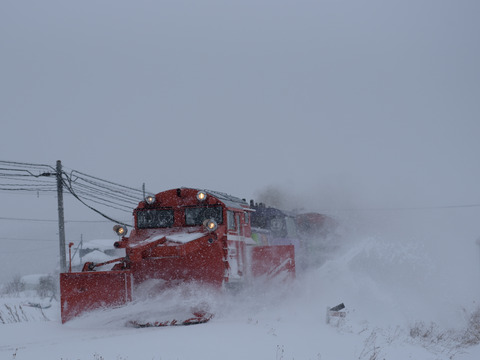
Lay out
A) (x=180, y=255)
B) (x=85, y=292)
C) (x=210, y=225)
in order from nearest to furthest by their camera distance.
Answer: (x=85, y=292) < (x=180, y=255) < (x=210, y=225)

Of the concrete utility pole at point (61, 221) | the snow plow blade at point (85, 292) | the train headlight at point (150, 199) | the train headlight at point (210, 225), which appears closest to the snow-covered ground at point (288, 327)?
the snow plow blade at point (85, 292)

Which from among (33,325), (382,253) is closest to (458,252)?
(382,253)

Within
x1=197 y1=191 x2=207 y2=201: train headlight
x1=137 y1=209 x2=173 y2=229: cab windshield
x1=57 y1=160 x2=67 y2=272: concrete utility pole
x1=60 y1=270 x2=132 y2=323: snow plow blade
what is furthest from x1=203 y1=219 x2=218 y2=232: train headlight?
x1=57 y1=160 x2=67 y2=272: concrete utility pole

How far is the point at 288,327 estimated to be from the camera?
39.1ft

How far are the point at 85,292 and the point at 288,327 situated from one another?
4.53 metres

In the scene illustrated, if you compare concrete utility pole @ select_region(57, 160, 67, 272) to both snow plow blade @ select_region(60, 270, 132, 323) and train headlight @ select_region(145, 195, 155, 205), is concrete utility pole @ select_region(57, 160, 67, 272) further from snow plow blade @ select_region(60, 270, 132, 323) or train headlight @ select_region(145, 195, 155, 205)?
snow plow blade @ select_region(60, 270, 132, 323)

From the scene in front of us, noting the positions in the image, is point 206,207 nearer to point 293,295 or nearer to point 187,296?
point 187,296

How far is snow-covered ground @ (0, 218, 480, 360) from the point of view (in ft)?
30.3

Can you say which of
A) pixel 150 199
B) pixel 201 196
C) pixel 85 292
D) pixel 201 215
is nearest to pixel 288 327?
pixel 201 215

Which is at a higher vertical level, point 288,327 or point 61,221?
point 61,221

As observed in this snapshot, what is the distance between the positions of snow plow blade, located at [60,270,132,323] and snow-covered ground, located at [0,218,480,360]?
23 centimetres

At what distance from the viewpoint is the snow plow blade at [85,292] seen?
38.8ft

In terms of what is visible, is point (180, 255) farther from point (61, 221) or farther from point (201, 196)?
point (61, 221)

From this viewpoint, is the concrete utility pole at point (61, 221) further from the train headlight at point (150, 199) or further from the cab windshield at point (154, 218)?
the train headlight at point (150, 199)
